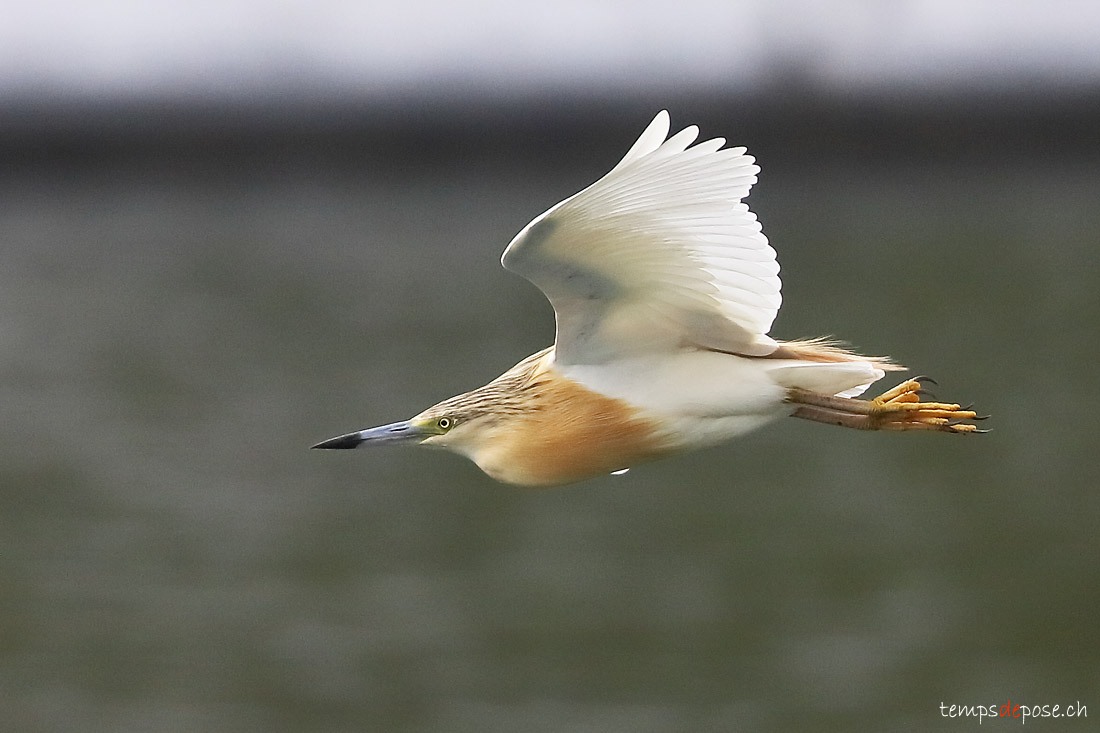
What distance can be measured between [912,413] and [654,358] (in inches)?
21.2

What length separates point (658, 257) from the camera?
3.10m

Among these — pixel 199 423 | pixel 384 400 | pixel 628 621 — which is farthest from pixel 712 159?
pixel 199 423

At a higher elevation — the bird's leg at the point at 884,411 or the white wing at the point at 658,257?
the white wing at the point at 658,257

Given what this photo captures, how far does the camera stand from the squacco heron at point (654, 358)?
9.77ft

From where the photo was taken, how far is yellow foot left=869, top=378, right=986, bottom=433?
3258 millimetres

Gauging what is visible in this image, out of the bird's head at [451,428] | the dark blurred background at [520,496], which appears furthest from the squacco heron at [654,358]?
the dark blurred background at [520,496]

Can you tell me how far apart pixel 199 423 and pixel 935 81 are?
33.9ft

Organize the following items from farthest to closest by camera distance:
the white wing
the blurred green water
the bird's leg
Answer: the blurred green water → the bird's leg → the white wing

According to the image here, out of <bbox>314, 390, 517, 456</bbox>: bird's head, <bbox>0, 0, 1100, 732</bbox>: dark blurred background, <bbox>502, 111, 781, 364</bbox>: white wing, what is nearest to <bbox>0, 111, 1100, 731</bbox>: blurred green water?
<bbox>0, 0, 1100, 732</bbox>: dark blurred background

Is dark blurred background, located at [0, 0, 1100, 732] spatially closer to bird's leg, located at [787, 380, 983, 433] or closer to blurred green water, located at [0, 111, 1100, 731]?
blurred green water, located at [0, 111, 1100, 731]

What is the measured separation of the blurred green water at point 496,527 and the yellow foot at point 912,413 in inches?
199

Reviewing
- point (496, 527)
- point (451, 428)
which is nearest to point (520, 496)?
point (496, 527)

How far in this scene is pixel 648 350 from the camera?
129 inches

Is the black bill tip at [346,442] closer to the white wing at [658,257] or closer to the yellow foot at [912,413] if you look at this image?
the white wing at [658,257]
